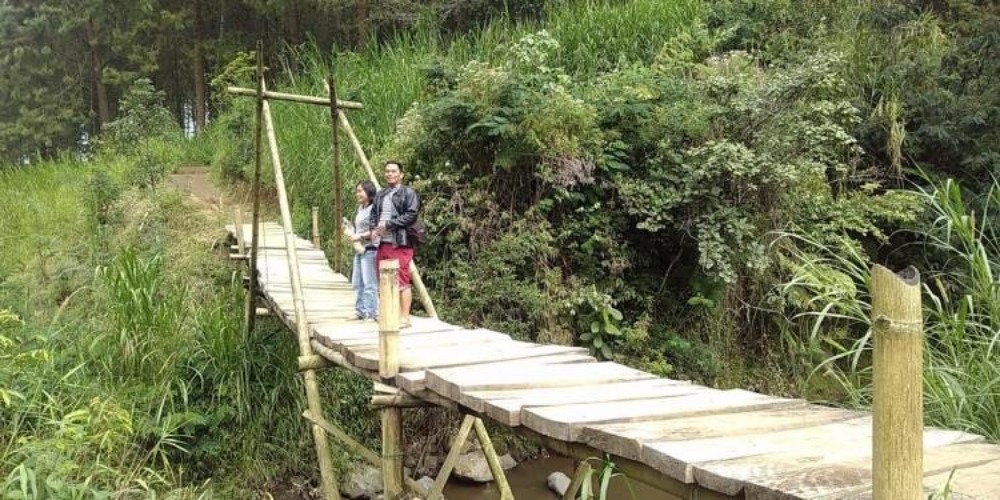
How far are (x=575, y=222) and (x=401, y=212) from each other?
2.86 meters

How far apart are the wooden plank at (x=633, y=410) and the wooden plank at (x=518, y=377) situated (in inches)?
15.5

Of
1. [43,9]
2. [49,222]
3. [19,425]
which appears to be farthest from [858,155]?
[43,9]

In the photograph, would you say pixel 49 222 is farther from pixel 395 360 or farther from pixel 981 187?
pixel 981 187

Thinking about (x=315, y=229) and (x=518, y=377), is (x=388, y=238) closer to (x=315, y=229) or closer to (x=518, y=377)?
(x=518, y=377)

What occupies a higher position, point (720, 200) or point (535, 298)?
point (720, 200)

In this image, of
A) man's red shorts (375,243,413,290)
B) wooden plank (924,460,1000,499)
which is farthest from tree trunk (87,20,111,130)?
wooden plank (924,460,1000,499)

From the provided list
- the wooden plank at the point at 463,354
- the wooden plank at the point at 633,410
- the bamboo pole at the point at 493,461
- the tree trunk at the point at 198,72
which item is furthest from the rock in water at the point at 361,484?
the tree trunk at the point at 198,72

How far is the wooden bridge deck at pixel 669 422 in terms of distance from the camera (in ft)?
5.88

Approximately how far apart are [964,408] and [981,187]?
6617mm

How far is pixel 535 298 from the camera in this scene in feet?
22.5

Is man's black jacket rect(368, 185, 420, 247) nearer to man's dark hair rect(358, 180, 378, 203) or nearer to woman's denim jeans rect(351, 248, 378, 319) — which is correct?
woman's denim jeans rect(351, 248, 378, 319)

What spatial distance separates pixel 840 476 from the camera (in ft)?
5.80

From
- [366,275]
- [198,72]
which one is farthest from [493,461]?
[198,72]

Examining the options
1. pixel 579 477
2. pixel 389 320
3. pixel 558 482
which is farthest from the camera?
pixel 558 482
